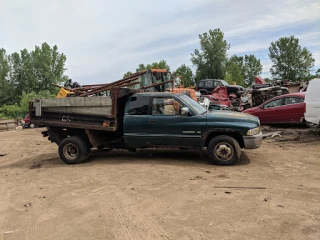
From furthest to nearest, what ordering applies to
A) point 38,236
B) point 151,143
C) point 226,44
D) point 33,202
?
point 226,44
point 151,143
point 33,202
point 38,236

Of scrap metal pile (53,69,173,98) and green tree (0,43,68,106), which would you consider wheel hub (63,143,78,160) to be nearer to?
scrap metal pile (53,69,173,98)

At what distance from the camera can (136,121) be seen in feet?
26.0

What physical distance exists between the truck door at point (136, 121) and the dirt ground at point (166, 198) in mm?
577

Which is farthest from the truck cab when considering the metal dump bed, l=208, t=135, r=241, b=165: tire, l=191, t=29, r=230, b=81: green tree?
l=191, t=29, r=230, b=81: green tree

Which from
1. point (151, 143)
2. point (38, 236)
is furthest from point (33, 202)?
point (151, 143)

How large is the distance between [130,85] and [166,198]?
15.1ft

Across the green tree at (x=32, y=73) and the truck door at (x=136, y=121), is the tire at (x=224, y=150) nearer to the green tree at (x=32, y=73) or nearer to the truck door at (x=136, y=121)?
the truck door at (x=136, y=121)

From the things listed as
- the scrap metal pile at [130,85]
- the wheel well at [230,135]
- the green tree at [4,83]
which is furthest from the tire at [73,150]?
the green tree at [4,83]

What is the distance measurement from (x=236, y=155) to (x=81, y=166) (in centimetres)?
388

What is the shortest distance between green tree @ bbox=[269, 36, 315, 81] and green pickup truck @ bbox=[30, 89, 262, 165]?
173ft

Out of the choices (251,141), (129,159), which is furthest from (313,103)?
(129,159)

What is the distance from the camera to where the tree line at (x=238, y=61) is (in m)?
45.2

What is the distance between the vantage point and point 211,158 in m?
7.36

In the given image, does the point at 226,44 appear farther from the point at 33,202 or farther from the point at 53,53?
the point at 33,202
